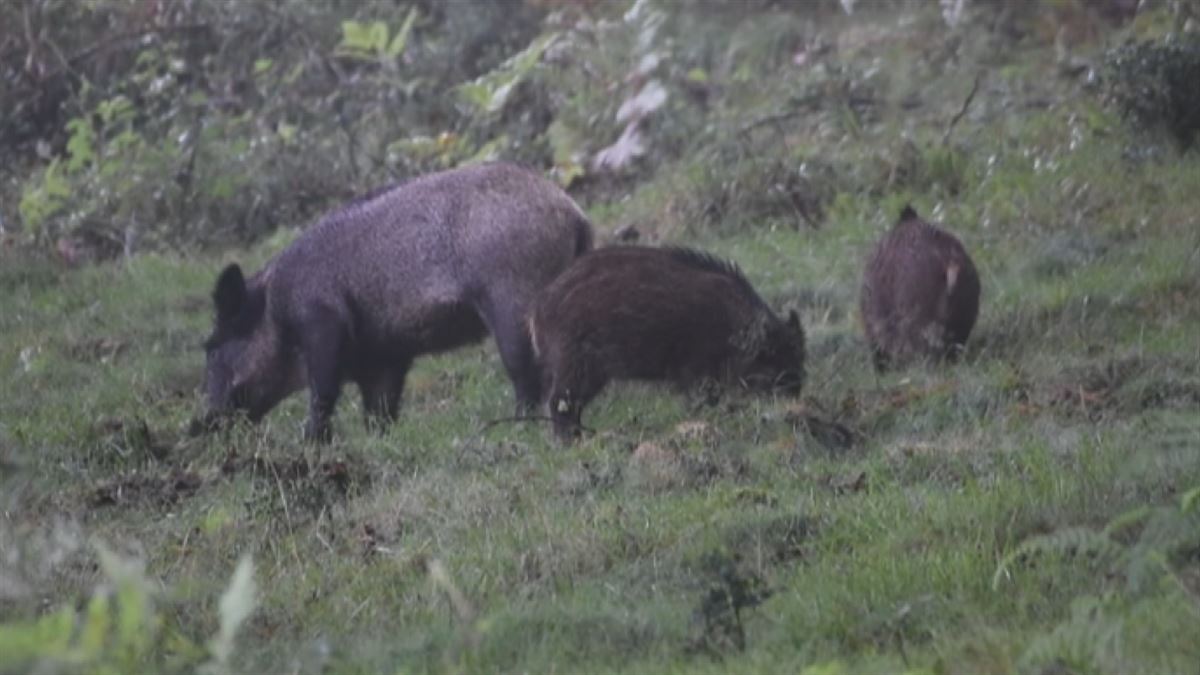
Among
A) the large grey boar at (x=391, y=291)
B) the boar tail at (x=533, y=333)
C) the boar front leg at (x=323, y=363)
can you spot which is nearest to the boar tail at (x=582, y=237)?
the large grey boar at (x=391, y=291)

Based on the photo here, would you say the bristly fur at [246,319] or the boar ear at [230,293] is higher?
the boar ear at [230,293]

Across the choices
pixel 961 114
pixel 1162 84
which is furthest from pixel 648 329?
pixel 961 114

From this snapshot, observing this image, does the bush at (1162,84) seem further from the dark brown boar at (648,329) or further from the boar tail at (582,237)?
the dark brown boar at (648,329)

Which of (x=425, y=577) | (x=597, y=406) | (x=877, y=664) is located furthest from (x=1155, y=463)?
(x=597, y=406)

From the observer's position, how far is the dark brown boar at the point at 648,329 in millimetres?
9719

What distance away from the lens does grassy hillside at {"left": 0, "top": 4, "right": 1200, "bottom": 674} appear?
6.04m

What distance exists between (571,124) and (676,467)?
9.66 meters

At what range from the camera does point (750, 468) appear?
8.29 metres

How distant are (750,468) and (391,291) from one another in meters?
3.18

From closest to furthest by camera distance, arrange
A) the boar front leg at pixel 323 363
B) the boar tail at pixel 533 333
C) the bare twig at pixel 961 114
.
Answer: the boar tail at pixel 533 333, the boar front leg at pixel 323 363, the bare twig at pixel 961 114

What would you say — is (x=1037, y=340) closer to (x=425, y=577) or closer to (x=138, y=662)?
(x=425, y=577)

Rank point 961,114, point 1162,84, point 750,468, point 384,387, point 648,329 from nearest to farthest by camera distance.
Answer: point 750,468 < point 648,329 < point 384,387 < point 1162,84 < point 961,114

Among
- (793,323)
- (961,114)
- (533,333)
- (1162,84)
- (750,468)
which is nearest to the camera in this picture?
(750,468)

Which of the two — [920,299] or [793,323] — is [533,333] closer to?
[793,323]
